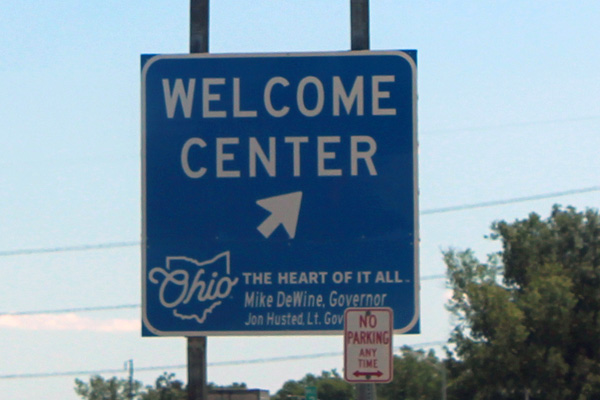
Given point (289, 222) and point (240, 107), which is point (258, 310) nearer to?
point (289, 222)

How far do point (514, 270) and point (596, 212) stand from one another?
21.9 ft

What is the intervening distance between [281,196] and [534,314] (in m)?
65.4

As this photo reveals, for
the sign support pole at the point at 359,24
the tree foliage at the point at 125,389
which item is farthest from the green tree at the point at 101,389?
the sign support pole at the point at 359,24

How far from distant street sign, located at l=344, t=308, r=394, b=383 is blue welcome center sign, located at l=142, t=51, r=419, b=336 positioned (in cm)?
21

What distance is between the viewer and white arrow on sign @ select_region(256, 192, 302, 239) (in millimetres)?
7496

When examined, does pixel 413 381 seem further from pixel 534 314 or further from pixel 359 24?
pixel 359 24

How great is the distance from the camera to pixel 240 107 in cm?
764

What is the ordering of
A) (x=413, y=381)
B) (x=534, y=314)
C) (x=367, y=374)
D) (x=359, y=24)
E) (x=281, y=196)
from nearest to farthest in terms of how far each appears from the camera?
(x=367, y=374) < (x=281, y=196) < (x=359, y=24) < (x=534, y=314) < (x=413, y=381)

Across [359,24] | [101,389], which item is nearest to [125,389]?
[101,389]

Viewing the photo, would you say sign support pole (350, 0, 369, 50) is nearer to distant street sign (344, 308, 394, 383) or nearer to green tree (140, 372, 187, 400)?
distant street sign (344, 308, 394, 383)

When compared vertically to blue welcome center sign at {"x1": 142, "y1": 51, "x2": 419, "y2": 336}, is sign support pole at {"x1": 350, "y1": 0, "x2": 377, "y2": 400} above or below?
above

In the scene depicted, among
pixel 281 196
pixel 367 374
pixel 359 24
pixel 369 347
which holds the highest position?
pixel 359 24

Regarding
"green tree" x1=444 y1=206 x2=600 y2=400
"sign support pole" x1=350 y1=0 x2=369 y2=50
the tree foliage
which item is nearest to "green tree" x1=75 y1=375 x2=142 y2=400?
the tree foliage

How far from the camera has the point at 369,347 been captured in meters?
7.14
